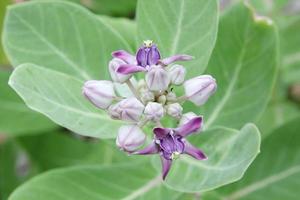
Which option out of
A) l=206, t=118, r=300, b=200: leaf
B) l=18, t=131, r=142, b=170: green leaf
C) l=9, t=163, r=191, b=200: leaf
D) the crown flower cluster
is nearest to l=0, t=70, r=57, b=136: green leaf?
l=18, t=131, r=142, b=170: green leaf

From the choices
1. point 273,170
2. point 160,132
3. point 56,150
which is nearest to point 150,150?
point 160,132

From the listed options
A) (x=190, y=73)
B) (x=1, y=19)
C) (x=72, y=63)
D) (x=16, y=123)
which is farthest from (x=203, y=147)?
(x=1, y=19)

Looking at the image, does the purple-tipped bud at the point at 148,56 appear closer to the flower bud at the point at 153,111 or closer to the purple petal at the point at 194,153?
the flower bud at the point at 153,111

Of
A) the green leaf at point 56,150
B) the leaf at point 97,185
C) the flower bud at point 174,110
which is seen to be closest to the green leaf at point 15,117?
the green leaf at point 56,150

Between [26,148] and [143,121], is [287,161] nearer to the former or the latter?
[143,121]

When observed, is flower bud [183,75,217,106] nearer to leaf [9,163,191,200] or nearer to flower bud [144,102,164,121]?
flower bud [144,102,164,121]

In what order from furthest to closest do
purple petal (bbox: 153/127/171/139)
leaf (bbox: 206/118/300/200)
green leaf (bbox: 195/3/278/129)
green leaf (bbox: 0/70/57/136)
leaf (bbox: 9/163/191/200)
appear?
1. green leaf (bbox: 0/70/57/136)
2. leaf (bbox: 206/118/300/200)
3. green leaf (bbox: 195/3/278/129)
4. leaf (bbox: 9/163/191/200)
5. purple petal (bbox: 153/127/171/139)

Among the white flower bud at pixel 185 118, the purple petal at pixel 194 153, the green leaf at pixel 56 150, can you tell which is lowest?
the green leaf at pixel 56 150
